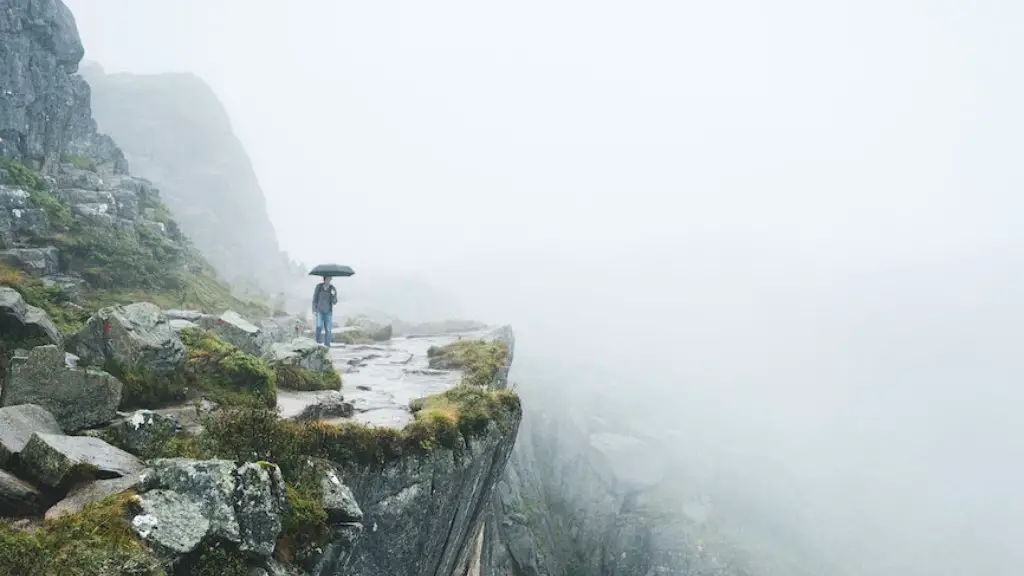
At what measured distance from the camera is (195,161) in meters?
96.9

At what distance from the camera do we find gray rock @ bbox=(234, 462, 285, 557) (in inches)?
279

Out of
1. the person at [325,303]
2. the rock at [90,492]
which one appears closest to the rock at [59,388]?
the rock at [90,492]

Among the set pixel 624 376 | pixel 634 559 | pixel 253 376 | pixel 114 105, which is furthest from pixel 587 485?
pixel 114 105

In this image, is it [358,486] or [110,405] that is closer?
[110,405]

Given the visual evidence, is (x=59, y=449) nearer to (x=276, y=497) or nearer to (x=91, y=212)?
(x=276, y=497)

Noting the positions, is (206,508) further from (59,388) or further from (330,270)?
(330,270)

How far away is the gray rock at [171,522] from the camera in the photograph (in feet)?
20.4

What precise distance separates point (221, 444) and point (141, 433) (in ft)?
4.83

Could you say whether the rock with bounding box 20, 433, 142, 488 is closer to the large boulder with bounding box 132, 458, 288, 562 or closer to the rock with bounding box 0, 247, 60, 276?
the large boulder with bounding box 132, 458, 288, 562

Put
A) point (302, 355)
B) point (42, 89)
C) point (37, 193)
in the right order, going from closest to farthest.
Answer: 1. point (302, 355)
2. point (37, 193)
3. point (42, 89)

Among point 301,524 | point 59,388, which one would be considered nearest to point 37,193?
point 59,388

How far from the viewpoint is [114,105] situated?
96812 millimetres

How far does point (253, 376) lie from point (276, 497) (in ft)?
17.5

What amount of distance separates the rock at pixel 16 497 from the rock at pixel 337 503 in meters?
3.66
